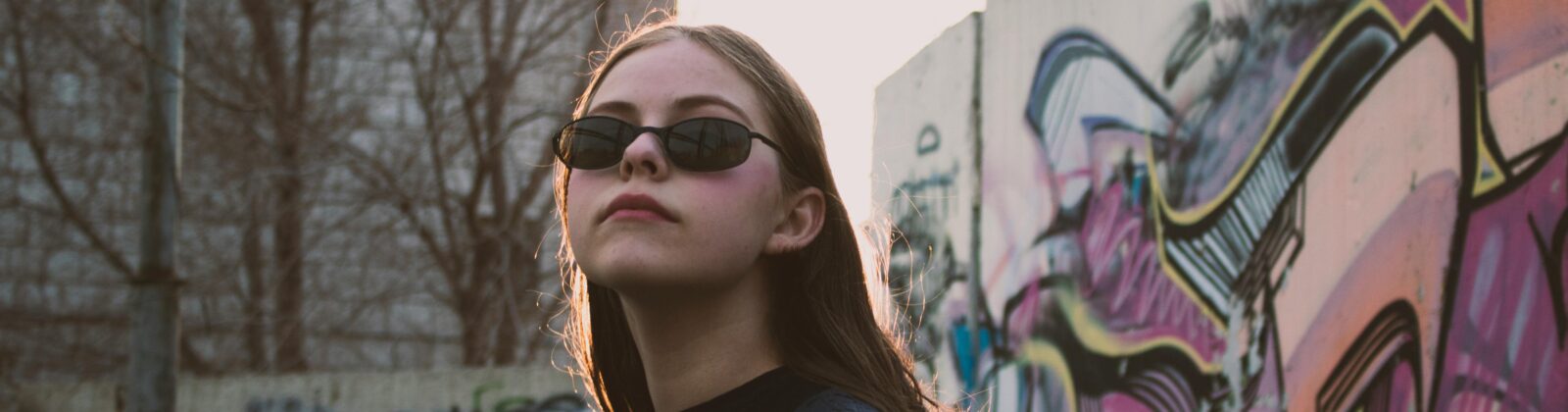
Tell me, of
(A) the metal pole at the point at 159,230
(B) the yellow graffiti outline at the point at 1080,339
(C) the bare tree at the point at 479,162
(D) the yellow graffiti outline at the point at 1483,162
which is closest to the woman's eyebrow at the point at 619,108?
(D) the yellow graffiti outline at the point at 1483,162

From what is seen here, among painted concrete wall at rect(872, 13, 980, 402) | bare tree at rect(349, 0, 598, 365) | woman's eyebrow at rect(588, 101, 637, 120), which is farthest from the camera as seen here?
bare tree at rect(349, 0, 598, 365)

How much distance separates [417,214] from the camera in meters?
11.7

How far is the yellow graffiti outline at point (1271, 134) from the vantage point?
407cm

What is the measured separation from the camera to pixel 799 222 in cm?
201

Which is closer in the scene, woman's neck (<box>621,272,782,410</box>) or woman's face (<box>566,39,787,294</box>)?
woman's face (<box>566,39,787,294</box>)

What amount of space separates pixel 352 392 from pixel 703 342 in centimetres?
867

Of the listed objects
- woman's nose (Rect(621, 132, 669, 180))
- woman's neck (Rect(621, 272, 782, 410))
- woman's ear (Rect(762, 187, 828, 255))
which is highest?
woman's nose (Rect(621, 132, 669, 180))

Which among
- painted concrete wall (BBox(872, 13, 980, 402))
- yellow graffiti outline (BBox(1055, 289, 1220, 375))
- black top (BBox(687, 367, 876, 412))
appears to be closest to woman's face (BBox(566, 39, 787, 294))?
black top (BBox(687, 367, 876, 412))

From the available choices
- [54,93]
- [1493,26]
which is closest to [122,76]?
[54,93]

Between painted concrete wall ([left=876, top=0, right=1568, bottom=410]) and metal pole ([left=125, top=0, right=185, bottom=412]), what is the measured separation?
12.3 feet

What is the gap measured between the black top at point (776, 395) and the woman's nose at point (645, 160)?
289mm

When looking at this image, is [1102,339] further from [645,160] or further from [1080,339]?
[645,160]

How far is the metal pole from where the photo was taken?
695cm

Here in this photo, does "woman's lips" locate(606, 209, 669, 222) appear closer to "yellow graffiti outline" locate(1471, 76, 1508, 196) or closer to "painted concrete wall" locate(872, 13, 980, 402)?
"yellow graffiti outline" locate(1471, 76, 1508, 196)
